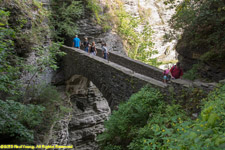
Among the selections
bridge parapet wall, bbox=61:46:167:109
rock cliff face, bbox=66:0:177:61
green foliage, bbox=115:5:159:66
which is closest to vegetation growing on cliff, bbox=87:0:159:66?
green foliage, bbox=115:5:159:66

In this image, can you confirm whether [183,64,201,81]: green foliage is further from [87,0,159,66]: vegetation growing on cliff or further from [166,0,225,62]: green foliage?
[87,0,159,66]: vegetation growing on cliff

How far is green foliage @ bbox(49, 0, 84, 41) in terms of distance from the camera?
1311cm

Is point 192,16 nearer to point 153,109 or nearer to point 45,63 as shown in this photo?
point 153,109

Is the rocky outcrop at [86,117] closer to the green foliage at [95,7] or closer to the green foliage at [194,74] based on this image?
the green foliage at [95,7]

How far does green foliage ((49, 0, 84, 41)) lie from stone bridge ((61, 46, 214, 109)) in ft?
7.61

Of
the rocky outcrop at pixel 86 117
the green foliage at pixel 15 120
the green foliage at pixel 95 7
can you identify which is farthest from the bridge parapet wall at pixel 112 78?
the green foliage at pixel 95 7

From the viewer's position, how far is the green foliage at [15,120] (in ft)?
18.0

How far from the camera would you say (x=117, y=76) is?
25.8ft

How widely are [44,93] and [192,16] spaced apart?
8.16m

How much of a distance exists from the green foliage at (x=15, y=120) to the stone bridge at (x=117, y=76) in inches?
122

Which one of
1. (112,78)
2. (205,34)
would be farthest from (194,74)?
(112,78)

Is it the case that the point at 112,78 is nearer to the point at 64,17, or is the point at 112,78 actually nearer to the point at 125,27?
the point at 64,17

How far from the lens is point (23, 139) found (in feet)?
20.5

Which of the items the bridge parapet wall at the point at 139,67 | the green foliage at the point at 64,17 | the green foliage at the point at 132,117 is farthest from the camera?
the green foliage at the point at 64,17
